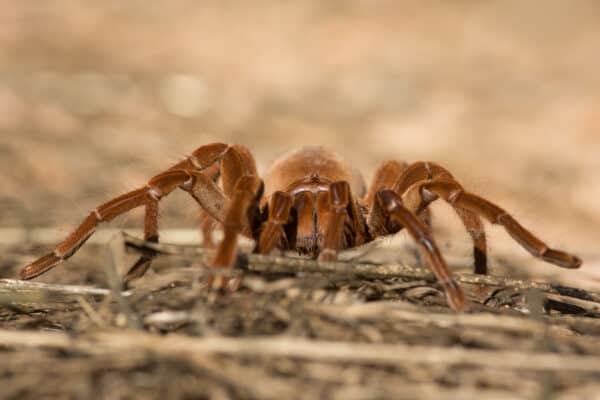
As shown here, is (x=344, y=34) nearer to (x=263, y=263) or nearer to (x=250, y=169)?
(x=250, y=169)

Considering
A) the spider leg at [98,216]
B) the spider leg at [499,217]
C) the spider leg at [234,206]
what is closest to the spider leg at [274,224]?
the spider leg at [234,206]

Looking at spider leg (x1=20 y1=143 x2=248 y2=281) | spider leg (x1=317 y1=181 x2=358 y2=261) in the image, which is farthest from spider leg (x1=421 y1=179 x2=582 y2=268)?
spider leg (x1=20 y1=143 x2=248 y2=281)

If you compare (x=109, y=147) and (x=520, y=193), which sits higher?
(x=109, y=147)

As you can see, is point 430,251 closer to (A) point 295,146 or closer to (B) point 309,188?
(B) point 309,188

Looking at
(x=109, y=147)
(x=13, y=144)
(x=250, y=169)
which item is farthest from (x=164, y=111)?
(x=250, y=169)

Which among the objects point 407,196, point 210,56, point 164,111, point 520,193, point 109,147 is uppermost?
point 210,56
